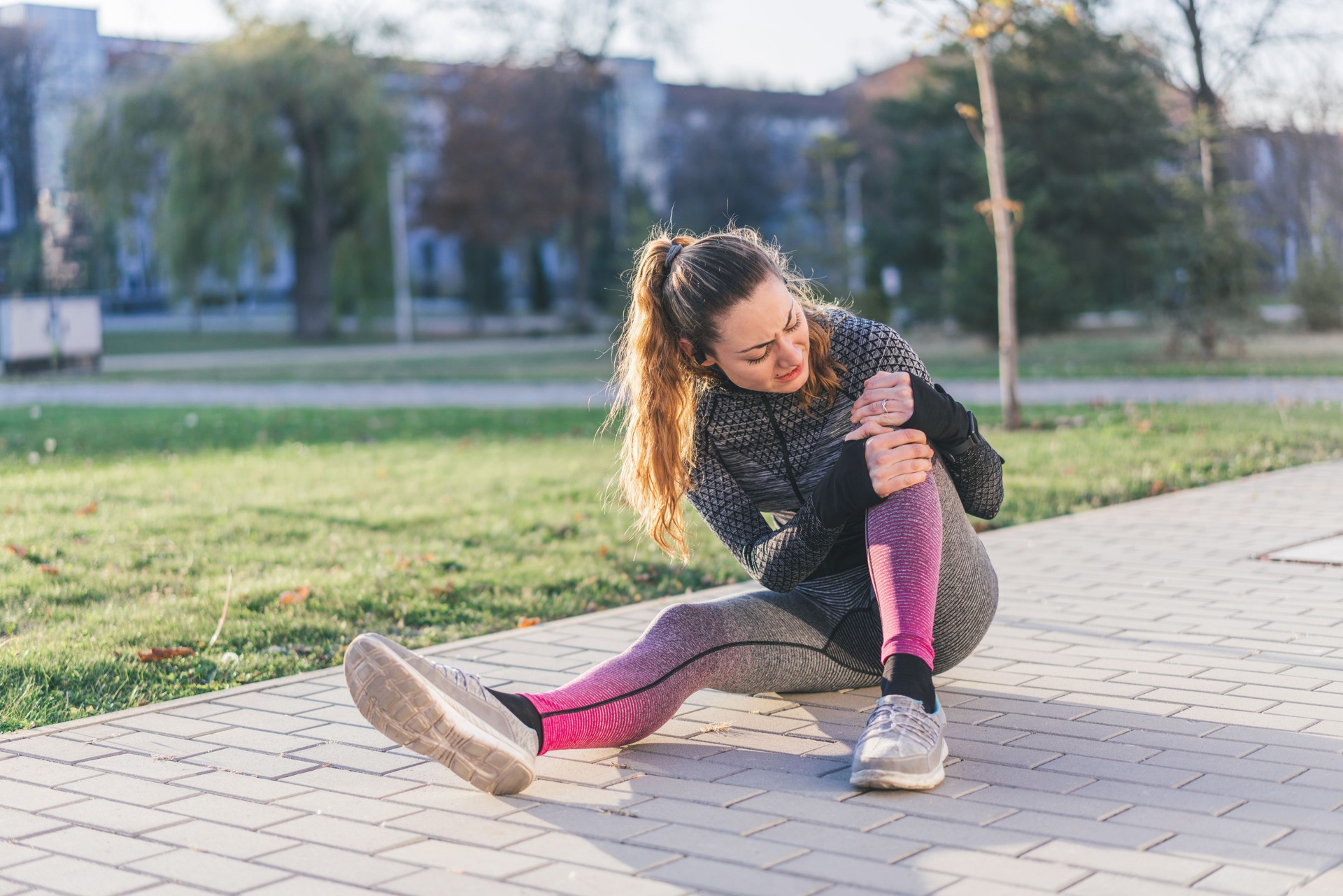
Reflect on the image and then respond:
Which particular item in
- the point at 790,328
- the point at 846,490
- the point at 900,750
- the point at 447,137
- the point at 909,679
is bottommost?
the point at 900,750

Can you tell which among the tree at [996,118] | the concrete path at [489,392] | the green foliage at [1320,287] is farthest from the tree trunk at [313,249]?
the tree at [996,118]

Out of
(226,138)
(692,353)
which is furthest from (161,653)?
(226,138)

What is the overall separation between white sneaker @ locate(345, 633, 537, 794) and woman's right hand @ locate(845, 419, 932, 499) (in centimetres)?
95

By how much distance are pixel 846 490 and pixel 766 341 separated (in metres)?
0.38

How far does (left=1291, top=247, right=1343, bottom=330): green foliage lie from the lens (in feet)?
77.6

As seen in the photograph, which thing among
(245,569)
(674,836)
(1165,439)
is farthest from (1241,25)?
(674,836)

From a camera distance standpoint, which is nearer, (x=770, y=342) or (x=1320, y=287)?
(x=770, y=342)

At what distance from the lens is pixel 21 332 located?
2408 centimetres

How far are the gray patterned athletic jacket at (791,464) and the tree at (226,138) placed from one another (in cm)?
2851

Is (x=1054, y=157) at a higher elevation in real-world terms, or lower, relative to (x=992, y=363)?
higher

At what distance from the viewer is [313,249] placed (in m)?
34.5

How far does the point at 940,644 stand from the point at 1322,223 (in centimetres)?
2298

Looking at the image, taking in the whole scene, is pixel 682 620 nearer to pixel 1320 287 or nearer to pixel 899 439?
pixel 899 439

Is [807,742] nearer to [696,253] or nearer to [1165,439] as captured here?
[696,253]
